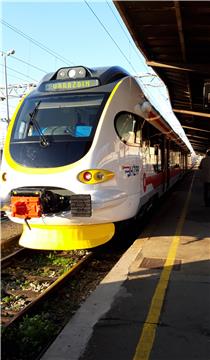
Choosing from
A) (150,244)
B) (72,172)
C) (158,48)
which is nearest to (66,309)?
(72,172)

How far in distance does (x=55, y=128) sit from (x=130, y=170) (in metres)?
1.49

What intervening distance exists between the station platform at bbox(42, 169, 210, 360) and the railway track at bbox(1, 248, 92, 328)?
0.72 meters

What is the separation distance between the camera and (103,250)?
26.9ft

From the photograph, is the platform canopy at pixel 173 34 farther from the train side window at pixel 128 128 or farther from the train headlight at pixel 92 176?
the train headlight at pixel 92 176

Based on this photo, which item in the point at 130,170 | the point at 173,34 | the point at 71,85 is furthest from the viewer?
the point at 173,34

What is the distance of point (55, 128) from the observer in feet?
23.7

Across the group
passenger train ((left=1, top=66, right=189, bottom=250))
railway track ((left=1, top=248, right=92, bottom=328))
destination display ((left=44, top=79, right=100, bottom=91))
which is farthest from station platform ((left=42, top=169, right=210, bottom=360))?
destination display ((left=44, top=79, right=100, bottom=91))

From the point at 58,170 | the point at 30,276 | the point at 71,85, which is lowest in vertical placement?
the point at 30,276

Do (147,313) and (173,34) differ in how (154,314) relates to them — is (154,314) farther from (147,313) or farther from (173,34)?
(173,34)

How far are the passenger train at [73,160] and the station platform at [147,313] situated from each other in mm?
888

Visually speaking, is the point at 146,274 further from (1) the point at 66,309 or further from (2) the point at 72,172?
(2) the point at 72,172

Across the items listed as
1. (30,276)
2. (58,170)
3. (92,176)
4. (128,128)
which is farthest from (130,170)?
(30,276)

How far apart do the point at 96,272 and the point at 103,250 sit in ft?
4.39

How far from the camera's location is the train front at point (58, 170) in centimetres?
656
